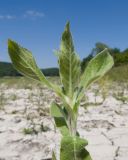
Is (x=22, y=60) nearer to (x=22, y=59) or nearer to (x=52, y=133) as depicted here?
(x=22, y=59)

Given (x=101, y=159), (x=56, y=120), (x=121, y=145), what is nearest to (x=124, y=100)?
(x=121, y=145)

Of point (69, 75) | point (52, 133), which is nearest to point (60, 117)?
point (69, 75)

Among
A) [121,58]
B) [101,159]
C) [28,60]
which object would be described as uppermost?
[121,58]

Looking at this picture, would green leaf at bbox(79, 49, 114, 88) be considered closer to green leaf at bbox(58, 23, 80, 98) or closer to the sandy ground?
green leaf at bbox(58, 23, 80, 98)

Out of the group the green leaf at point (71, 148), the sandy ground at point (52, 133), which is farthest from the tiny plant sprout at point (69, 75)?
the sandy ground at point (52, 133)

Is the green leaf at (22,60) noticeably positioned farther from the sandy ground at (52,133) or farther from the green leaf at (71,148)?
the sandy ground at (52,133)

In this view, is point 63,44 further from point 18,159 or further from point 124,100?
point 124,100
